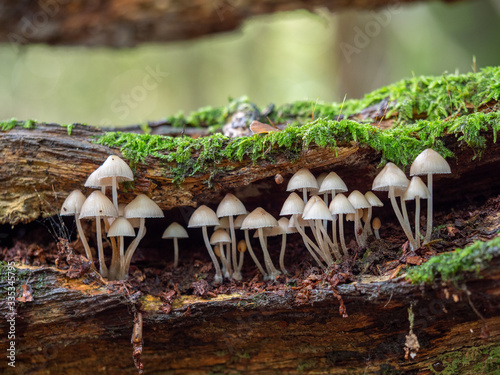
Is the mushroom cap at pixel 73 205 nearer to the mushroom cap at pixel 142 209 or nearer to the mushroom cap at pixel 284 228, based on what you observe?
the mushroom cap at pixel 142 209

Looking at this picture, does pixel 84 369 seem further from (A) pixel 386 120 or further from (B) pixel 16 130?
(A) pixel 386 120

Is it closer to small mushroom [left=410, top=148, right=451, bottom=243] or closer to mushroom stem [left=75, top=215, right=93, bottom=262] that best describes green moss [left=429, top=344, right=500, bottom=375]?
small mushroom [left=410, top=148, right=451, bottom=243]

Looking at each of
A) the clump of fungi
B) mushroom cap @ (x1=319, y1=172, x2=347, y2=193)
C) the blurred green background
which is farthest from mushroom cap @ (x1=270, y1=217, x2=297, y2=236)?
the blurred green background

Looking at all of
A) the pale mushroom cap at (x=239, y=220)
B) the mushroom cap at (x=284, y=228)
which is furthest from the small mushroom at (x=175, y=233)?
the mushroom cap at (x=284, y=228)

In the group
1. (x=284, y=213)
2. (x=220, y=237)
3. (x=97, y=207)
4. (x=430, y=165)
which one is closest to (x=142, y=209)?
(x=97, y=207)

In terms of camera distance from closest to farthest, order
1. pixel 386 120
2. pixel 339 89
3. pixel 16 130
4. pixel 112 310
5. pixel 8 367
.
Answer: pixel 112 310 → pixel 8 367 → pixel 16 130 → pixel 386 120 → pixel 339 89

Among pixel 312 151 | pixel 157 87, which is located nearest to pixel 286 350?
pixel 312 151
